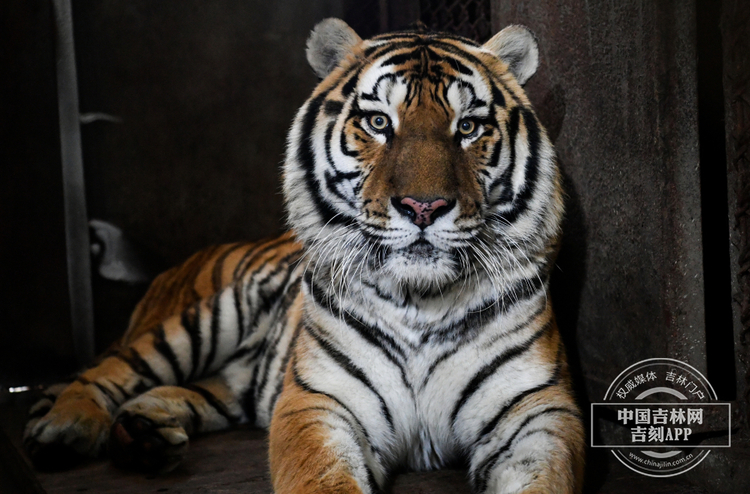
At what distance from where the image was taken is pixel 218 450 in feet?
5.29

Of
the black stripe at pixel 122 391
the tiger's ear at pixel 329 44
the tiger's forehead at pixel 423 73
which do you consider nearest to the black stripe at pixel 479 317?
the tiger's forehead at pixel 423 73

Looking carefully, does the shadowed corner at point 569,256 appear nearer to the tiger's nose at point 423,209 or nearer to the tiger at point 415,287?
the tiger at point 415,287

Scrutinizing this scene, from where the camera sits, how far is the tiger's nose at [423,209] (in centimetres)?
112

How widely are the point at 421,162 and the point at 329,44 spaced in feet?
1.33

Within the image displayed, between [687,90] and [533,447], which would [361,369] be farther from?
[687,90]

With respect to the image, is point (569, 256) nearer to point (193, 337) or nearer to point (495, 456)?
point (495, 456)

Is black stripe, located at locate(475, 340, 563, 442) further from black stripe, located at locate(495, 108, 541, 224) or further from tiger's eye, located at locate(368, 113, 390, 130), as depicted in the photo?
tiger's eye, located at locate(368, 113, 390, 130)

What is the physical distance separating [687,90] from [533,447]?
0.72 metres

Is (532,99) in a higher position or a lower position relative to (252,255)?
higher

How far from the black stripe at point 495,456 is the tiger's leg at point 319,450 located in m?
0.18

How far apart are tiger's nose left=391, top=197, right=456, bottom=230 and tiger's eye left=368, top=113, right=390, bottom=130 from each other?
0.22 meters

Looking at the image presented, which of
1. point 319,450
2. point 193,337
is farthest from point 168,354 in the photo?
point 319,450

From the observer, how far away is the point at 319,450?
3.80ft

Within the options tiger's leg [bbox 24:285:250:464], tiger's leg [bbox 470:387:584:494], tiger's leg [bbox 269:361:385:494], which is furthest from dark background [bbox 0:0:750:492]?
tiger's leg [bbox 269:361:385:494]
